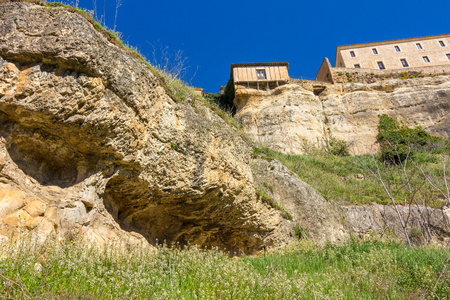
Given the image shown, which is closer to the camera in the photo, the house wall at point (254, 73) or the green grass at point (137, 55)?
the green grass at point (137, 55)

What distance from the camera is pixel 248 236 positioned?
883 cm

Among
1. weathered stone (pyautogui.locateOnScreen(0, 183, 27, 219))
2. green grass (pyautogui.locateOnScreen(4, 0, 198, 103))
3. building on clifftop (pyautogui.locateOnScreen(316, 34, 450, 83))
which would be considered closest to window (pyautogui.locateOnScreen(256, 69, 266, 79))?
building on clifftop (pyautogui.locateOnScreen(316, 34, 450, 83))

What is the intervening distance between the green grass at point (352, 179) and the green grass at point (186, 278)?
7.37 metres

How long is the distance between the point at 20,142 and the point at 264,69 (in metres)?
29.1

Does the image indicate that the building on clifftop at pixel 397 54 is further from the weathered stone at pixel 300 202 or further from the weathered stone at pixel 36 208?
the weathered stone at pixel 36 208

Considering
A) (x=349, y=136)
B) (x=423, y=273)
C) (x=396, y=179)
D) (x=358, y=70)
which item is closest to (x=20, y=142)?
(x=423, y=273)

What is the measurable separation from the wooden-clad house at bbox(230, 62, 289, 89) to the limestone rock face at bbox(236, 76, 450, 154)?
1.16 m

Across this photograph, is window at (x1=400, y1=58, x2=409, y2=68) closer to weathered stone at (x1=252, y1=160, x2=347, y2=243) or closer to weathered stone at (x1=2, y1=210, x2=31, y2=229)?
weathered stone at (x1=252, y1=160, x2=347, y2=243)

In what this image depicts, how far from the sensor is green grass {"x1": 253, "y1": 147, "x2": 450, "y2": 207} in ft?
46.7

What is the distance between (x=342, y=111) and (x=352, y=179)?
1420cm

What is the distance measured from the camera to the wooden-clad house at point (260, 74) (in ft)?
101

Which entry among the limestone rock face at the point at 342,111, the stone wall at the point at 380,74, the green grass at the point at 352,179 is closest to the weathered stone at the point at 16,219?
the green grass at the point at 352,179

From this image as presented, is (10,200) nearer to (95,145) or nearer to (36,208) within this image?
(36,208)

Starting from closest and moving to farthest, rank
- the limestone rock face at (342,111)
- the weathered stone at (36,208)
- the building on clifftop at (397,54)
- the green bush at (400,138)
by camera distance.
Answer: the weathered stone at (36,208) → the green bush at (400,138) → the limestone rock face at (342,111) → the building on clifftop at (397,54)
